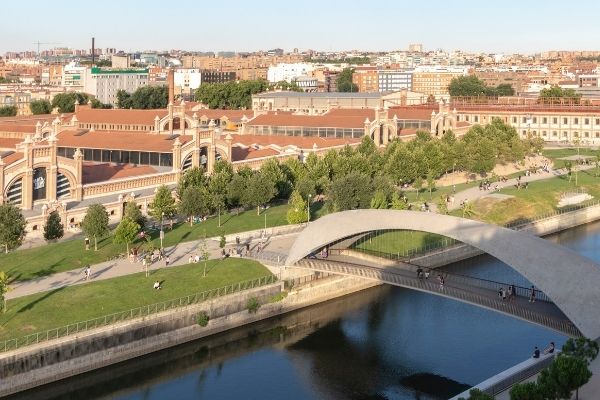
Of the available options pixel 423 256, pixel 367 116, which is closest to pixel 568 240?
pixel 423 256

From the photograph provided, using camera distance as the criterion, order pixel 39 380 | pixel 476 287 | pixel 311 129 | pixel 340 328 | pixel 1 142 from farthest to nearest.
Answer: pixel 311 129
pixel 1 142
pixel 340 328
pixel 476 287
pixel 39 380

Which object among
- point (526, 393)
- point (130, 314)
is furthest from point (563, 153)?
point (526, 393)

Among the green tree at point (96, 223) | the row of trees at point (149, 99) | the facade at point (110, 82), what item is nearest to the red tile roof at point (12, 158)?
the green tree at point (96, 223)

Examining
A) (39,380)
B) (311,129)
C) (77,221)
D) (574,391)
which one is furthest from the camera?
(311,129)

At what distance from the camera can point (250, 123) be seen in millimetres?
96625

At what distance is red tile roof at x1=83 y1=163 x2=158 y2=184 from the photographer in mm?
58062

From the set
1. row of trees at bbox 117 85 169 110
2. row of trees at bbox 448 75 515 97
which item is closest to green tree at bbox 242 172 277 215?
row of trees at bbox 117 85 169 110

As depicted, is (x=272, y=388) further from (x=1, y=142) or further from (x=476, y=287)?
(x=1, y=142)

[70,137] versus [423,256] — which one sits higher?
[70,137]

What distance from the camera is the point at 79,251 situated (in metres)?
46.1

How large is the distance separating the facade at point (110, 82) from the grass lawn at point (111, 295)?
128m

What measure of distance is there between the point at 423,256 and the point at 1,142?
36.5 m

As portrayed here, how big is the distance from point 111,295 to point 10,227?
7331mm

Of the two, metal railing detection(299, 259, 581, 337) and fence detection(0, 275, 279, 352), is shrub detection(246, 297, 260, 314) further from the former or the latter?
metal railing detection(299, 259, 581, 337)
